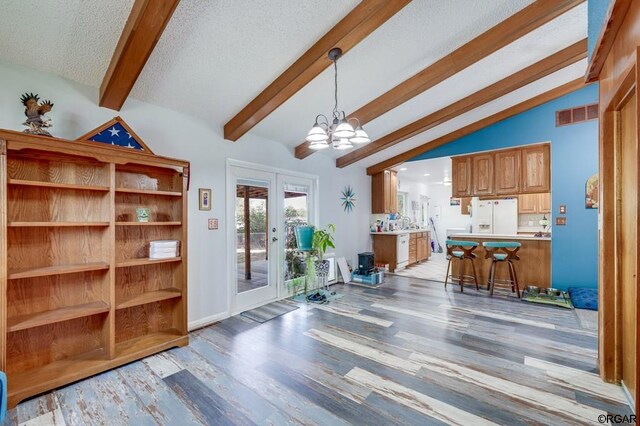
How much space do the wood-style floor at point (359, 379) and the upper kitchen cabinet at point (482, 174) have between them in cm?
257

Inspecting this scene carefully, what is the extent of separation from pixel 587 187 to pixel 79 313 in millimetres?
6586

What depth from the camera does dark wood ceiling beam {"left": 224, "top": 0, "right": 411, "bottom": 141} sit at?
2.21 meters

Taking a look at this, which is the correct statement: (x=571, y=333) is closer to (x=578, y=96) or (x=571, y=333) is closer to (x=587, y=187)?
(x=587, y=187)

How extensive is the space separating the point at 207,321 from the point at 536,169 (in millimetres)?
5710

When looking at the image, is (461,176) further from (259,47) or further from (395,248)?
(259,47)

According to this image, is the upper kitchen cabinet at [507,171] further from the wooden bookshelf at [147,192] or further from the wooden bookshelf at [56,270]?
the wooden bookshelf at [56,270]

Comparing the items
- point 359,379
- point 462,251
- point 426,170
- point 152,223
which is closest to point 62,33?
point 152,223

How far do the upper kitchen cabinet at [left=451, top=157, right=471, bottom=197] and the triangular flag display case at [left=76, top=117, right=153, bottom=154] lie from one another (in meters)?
5.40

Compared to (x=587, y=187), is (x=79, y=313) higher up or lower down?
lower down

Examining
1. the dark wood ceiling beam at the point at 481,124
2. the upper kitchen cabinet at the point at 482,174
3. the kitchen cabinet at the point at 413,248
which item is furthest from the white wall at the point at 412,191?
the upper kitchen cabinet at the point at 482,174

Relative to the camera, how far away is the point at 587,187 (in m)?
4.38

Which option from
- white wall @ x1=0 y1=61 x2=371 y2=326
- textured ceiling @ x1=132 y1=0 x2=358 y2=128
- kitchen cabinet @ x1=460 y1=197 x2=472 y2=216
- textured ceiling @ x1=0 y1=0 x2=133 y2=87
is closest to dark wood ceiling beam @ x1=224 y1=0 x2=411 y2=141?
textured ceiling @ x1=132 y1=0 x2=358 y2=128

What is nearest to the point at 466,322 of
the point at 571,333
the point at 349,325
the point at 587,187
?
the point at 571,333

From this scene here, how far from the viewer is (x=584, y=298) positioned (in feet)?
13.0
